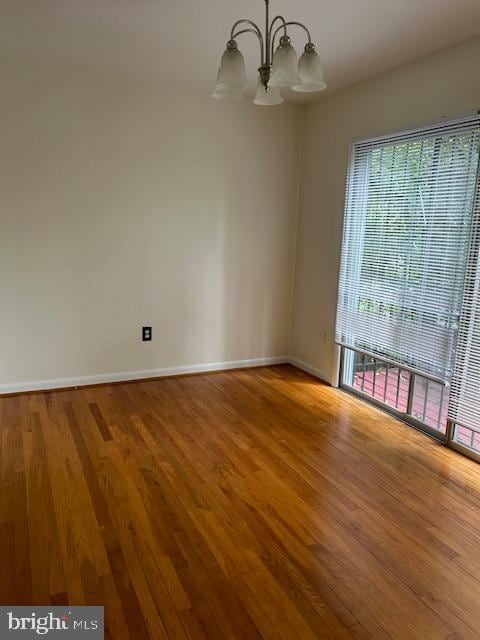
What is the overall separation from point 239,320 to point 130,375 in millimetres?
1144

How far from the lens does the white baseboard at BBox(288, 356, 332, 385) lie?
4.16m

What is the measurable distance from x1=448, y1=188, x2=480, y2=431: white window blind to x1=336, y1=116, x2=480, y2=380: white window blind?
0.06 m

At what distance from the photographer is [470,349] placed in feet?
8.91

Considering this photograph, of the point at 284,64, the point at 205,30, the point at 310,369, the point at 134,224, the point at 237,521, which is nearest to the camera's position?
the point at 284,64

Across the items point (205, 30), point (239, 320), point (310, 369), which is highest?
point (205, 30)

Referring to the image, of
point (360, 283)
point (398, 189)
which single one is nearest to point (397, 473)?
point (360, 283)

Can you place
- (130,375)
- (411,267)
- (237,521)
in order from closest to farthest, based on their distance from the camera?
1. (237,521)
2. (411,267)
3. (130,375)

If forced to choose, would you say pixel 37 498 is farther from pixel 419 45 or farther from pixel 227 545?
pixel 419 45

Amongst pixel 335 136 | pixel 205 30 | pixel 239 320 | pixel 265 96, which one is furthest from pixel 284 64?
pixel 239 320

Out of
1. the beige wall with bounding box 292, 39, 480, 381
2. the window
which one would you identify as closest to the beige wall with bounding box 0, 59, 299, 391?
the beige wall with bounding box 292, 39, 480, 381

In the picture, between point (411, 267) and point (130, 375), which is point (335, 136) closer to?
point (411, 267)

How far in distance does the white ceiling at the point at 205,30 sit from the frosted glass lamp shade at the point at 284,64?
655 mm

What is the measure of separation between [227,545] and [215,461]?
72 centimetres

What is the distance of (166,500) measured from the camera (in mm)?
2271
